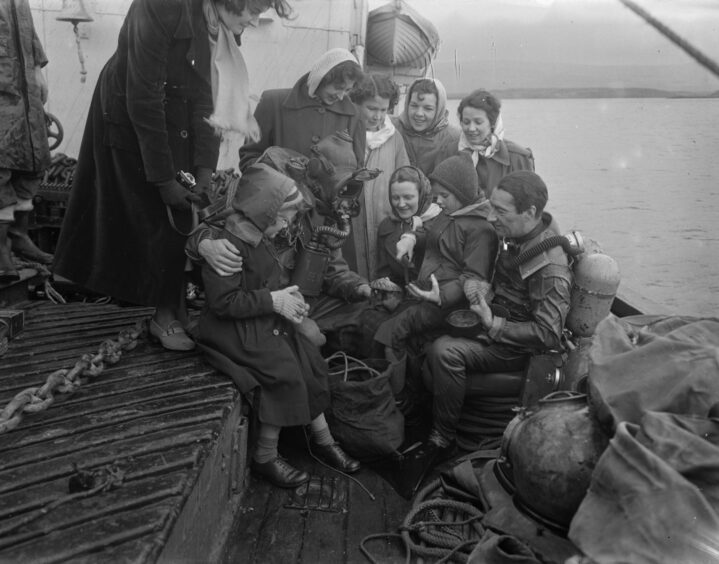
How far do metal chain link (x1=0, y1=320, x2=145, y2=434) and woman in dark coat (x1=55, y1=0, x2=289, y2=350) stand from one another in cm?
21

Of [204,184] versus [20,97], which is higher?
[20,97]

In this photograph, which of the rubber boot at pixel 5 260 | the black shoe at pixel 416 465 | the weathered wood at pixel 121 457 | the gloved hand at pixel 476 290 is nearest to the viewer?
the weathered wood at pixel 121 457

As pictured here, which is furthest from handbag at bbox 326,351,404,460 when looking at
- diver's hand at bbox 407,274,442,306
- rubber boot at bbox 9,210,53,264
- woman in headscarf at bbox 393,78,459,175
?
rubber boot at bbox 9,210,53,264

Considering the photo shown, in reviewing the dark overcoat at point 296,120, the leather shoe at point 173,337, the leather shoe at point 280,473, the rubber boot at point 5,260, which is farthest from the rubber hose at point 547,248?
the rubber boot at point 5,260

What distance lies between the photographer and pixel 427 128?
538 centimetres

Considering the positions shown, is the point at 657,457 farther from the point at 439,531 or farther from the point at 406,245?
the point at 406,245

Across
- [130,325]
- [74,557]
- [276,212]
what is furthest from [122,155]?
[74,557]

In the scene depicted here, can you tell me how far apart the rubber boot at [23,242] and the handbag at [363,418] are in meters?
2.64

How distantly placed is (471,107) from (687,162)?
19.7 m

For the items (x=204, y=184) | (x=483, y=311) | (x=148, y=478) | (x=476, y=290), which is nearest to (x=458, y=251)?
(x=476, y=290)

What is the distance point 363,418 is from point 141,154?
5.73 ft

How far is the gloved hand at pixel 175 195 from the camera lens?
11.0 ft

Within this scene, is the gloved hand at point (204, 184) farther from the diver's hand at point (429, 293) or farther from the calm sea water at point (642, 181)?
the calm sea water at point (642, 181)

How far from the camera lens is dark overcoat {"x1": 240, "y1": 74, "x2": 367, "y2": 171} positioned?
4.40m
